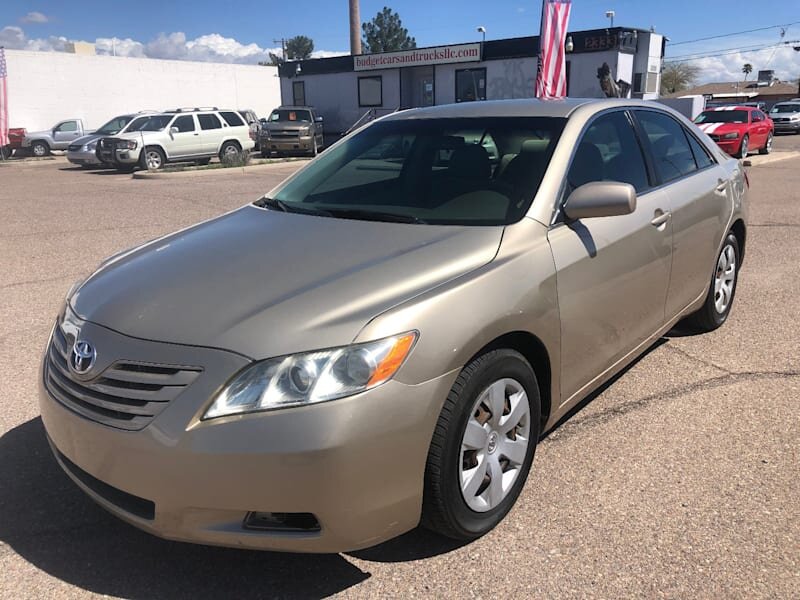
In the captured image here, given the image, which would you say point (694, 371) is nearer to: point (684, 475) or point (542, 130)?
point (684, 475)

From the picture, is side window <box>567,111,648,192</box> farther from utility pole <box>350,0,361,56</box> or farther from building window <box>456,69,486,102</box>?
utility pole <box>350,0,361,56</box>

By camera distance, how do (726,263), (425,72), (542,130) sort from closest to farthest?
1. (542,130)
2. (726,263)
3. (425,72)

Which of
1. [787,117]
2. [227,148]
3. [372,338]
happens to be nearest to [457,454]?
[372,338]

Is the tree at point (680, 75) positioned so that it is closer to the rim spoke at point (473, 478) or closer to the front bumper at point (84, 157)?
the front bumper at point (84, 157)

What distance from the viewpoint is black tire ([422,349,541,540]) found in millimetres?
2352

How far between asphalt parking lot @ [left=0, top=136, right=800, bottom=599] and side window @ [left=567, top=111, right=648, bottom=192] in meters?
1.28

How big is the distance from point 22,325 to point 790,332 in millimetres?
5835

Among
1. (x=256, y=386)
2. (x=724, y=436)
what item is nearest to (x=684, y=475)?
(x=724, y=436)

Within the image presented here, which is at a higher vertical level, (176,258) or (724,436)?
(176,258)

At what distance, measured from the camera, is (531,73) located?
29.0 metres

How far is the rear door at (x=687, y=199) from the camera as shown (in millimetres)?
4008

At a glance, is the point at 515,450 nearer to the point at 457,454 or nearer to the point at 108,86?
the point at 457,454

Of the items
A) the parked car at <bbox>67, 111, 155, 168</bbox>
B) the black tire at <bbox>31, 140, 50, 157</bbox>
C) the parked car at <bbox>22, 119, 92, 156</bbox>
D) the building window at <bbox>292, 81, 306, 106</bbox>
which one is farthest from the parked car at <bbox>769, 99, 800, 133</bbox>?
the black tire at <bbox>31, 140, 50, 157</bbox>

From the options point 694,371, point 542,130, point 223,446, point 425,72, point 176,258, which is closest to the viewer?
point 223,446
